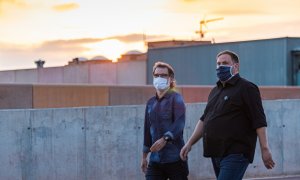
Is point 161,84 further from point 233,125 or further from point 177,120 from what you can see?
point 233,125

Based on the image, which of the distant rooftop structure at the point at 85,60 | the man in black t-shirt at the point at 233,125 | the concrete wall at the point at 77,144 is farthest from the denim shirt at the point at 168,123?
the distant rooftop structure at the point at 85,60

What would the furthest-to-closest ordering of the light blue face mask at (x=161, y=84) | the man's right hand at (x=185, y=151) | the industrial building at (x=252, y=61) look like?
1. the industrial building at (x=252, y=61)
2. the light blue face mask at (x=161, y=84)
3. the man's right hand at (x=185, y=151)

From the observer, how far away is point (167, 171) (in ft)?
21.9

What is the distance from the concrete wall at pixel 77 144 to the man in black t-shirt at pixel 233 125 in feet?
17.0

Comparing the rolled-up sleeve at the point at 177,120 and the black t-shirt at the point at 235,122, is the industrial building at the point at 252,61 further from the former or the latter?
the black t-shirt at the point at 235,122

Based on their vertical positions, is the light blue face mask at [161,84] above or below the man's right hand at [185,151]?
above

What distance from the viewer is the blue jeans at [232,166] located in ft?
18.9

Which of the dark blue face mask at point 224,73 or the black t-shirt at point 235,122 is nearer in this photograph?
the black t-shirt at point 235,122

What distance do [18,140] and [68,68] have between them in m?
40.3

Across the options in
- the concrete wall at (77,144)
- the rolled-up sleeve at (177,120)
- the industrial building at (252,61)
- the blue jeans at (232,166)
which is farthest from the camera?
the industrial building at (252,61)

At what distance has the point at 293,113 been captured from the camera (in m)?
13.0

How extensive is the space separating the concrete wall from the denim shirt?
4.28 meters

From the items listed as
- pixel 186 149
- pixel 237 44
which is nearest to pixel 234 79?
pixel 186 149

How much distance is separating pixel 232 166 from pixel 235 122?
0.38m
